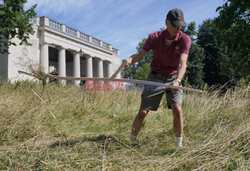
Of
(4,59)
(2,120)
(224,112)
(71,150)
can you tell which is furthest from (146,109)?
(4,59)

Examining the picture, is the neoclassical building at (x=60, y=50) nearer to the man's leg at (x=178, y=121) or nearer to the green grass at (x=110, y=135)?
the green grass at (x=110, y=135)

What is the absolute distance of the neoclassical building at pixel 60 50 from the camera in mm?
16312

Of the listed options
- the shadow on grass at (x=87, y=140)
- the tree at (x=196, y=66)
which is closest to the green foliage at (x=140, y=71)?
the tree at (x=196, y=66)

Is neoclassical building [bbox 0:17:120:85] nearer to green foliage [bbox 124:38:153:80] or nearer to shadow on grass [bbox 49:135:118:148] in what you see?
green foliage [bbox 124:38:153:80]

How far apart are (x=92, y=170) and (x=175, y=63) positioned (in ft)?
5.35

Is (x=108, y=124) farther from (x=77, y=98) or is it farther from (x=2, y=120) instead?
(x=2, y=120)

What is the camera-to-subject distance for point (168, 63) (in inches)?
107

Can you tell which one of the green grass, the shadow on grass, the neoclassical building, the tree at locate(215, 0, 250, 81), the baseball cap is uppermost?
the neoclassical building

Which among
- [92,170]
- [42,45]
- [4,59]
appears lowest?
[92,170]

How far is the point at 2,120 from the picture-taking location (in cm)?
311

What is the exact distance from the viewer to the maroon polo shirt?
8.54 feet

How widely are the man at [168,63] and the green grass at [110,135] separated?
1.11 feet

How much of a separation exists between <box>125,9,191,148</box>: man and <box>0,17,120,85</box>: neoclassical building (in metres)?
10.1

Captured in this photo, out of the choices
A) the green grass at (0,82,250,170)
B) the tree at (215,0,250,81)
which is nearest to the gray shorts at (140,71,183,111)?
the green grass at (0,82,250,170)
